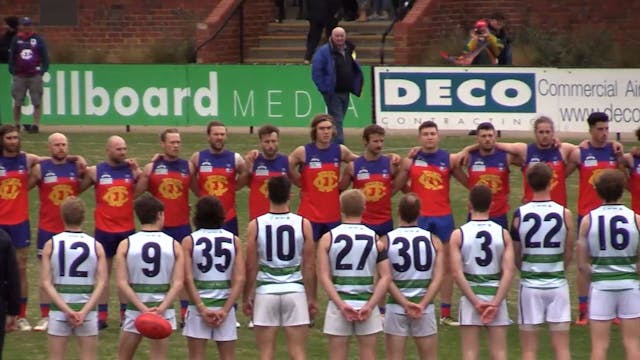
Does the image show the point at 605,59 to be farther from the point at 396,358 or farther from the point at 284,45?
the point at 396,358

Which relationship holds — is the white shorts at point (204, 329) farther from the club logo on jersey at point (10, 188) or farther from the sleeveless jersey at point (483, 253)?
the club logo on jersey at point (10, 188)

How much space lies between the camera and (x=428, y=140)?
14.7 meters

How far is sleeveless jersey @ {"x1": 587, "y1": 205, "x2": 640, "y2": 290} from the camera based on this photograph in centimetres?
1255

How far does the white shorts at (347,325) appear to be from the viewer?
40.0ft

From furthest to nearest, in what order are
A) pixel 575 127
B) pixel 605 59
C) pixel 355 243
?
pixel 605 59 < pixel 575 127 < pixel 355 243

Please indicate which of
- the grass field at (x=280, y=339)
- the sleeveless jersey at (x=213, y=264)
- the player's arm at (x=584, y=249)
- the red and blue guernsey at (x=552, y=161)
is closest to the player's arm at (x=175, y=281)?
the sleeveless jersey at (x=213, y=264)

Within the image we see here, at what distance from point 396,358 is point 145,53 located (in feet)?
79.6

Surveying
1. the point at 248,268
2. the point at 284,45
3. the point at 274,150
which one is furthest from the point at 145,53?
the point at 248,268

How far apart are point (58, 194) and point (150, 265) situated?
2717mm

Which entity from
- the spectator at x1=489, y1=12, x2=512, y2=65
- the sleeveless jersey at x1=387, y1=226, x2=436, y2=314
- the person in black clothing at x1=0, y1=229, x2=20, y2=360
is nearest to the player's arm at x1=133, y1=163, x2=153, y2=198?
the person in black clothing at x1=0, y1=229, x2=20, y2=360

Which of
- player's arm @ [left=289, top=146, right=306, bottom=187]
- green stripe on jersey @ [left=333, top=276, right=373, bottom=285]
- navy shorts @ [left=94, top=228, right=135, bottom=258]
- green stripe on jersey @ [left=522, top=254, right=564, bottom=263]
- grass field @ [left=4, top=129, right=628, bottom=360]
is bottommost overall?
grass field @ [left=4, top=129, right=628, bottom=360]

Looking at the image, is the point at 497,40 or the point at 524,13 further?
the point at 524,13

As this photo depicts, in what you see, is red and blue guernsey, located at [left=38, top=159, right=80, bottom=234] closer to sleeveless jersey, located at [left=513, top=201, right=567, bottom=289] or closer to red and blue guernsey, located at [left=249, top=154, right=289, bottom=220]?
red and blue guernsey, located at [left=249, top=154, right=289, bottom=220]

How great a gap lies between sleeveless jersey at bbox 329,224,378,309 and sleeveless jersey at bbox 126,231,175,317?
52.0 inches
